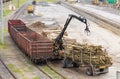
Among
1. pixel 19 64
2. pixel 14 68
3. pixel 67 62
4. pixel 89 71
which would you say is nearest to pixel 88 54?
pixel 89 71

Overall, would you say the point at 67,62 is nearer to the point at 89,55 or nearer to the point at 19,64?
the point at 89,55

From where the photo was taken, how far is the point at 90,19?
60.5m

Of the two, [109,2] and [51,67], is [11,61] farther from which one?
[109,2]

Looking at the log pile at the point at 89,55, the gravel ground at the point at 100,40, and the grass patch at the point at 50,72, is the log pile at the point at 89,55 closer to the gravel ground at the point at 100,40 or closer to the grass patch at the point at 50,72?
the gravel ground at the point at 100,40

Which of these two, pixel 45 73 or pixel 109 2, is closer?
pixel 45 73

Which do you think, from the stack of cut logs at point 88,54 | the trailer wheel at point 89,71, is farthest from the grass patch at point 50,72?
the trailer wheel at point 89,71

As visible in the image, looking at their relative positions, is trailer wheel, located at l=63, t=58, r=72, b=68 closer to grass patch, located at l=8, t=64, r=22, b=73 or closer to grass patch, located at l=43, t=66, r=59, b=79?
grass patch, located at l=43, t=66, r=59, b=79

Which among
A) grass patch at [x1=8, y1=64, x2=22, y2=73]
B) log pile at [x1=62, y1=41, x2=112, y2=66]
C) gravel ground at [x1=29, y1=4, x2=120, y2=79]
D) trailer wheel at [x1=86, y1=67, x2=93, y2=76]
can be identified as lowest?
gravel ground at [x1=29, y1=4, x2=120, y2=79]

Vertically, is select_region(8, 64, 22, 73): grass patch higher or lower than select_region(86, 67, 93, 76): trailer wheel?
lower

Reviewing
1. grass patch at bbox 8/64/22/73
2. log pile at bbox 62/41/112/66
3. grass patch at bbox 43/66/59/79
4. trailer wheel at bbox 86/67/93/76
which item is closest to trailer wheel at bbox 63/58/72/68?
log pile at bbox 62/41/112/66

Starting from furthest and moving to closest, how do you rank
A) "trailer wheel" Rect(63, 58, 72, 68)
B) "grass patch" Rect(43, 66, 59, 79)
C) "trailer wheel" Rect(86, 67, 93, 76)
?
"trailer wheel" Rect(63, 58, 72, 68) → "trailer wheel" Rect(86, 67, 93, 76) → "grass patch" Rect(43, 66, 59, 79)

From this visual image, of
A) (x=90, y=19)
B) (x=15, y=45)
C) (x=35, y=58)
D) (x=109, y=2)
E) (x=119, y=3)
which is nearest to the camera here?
(x=35, y=58)

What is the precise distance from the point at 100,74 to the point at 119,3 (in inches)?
2691

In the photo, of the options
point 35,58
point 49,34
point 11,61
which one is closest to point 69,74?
point 35,58
